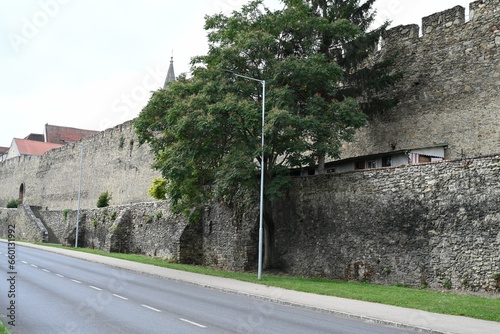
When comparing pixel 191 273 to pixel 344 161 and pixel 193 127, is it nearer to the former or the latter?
pixel 193 127

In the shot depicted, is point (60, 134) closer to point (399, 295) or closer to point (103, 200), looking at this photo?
point (103, 200)

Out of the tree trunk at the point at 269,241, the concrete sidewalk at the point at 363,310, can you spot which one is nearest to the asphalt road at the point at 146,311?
the concrete sidewalk at the point at 363,310

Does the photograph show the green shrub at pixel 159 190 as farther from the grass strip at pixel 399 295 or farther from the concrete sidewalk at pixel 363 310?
the concrete sidewalk at pixel 363 310

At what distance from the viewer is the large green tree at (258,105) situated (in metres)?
22.6

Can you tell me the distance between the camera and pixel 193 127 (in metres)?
23.6

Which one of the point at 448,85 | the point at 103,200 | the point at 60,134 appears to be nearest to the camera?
the point at 448,85

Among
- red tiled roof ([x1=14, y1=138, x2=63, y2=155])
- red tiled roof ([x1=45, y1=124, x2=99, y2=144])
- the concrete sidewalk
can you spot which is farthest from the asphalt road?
red tiled roof ([x1=45, y1=124, x2=99, y2=144])

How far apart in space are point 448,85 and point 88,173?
45.0m

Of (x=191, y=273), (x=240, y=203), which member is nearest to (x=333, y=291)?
(x=191, y=273)

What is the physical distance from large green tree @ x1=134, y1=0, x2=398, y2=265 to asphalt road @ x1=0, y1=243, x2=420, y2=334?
22.4 ft

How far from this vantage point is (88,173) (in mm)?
61656

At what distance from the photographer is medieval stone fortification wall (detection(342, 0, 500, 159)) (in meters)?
24.6

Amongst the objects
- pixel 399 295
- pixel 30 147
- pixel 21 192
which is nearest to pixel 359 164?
pixel 399 295

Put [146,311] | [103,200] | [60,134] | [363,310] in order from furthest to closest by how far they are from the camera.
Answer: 1. [60,134]
2. [103,200]
3. [363,310]
4. [146,311]
